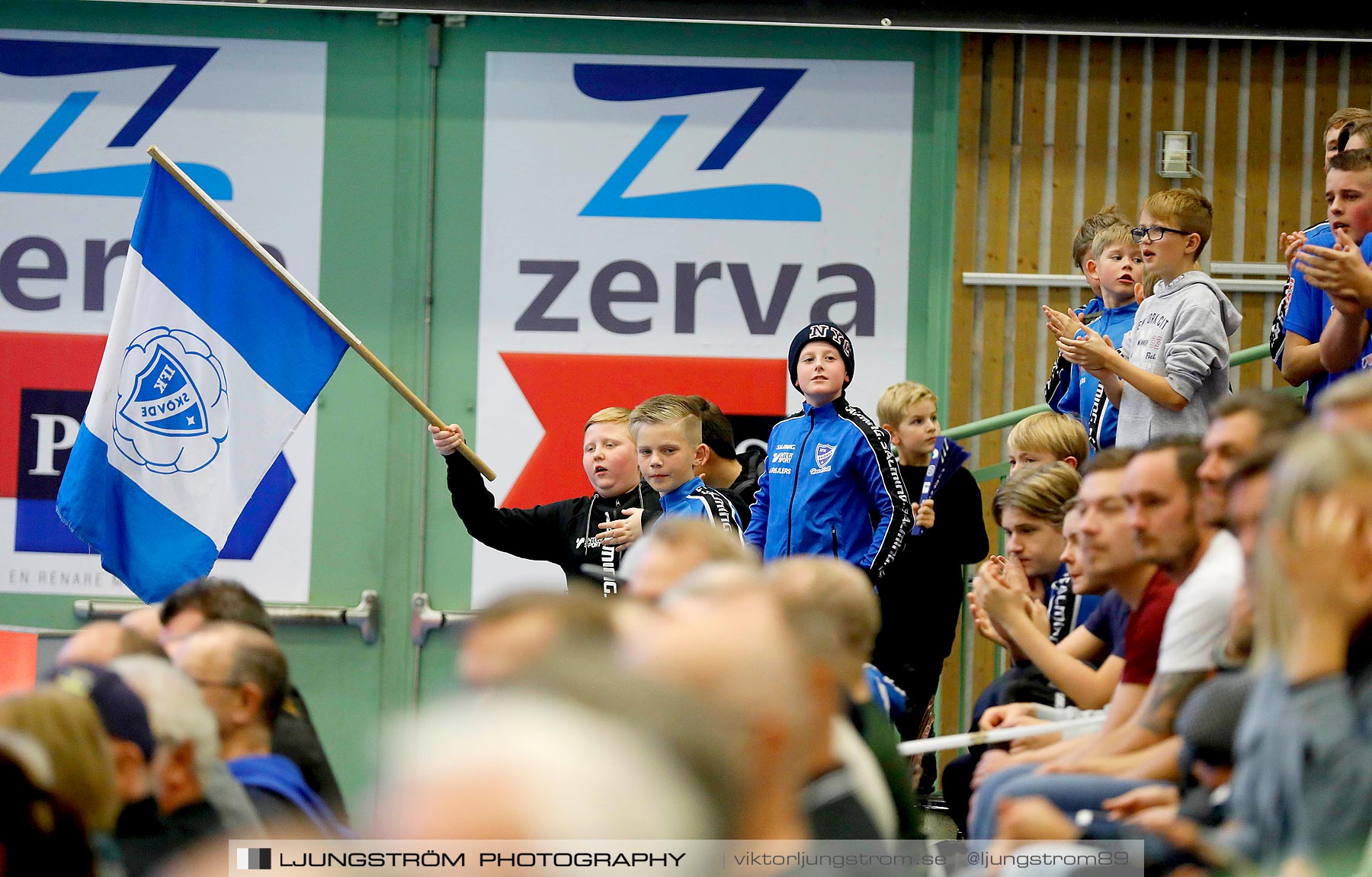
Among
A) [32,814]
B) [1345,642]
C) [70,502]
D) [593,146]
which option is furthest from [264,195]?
[1345,642]

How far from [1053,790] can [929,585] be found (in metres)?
2.89

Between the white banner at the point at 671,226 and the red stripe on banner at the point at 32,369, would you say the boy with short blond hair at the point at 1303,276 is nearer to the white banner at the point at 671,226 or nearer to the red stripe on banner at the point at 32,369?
the white banner at the point at 671,226

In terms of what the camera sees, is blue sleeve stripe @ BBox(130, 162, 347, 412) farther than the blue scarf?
Yes

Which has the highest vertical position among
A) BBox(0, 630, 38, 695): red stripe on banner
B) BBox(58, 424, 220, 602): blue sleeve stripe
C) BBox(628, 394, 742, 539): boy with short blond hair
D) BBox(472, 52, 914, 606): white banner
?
BBox(472, 52, 914, 606): white banner

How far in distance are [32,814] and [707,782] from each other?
1.17 meters

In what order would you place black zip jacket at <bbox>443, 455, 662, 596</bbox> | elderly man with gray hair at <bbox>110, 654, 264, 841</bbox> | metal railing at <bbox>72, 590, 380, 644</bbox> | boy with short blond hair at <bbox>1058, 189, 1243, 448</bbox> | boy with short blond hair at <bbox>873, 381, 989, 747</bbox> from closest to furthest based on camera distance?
1. elderly man with gray hair at <bbox>110, 654, 264, 841</bbox>
2. boy with short blond hair at <bbox>1058, 189, 1243, 448</bbox>
3. black zip jacket at <bbox>443, 455, 662, 596</bbox>
4. boy with short blond hair at <bbox>873, 381, 989, 747</bbox>
5. metal railing at <bbox>72, 590, 380, 644</bbox>

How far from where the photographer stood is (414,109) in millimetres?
7012

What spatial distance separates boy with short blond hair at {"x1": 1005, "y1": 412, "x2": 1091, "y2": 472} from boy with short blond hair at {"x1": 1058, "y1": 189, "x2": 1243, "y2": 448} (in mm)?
290

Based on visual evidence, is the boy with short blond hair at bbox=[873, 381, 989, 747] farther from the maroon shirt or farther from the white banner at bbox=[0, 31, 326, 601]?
the white banner at bbox=[0, 31, 326, 601]

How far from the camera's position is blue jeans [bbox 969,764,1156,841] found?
101 inches

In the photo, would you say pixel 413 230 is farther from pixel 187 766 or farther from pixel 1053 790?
pixel 1053 790

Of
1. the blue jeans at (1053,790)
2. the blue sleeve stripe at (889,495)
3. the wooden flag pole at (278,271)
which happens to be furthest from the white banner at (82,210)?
the blue jeans at (1053,790)

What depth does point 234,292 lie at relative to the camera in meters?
4.95

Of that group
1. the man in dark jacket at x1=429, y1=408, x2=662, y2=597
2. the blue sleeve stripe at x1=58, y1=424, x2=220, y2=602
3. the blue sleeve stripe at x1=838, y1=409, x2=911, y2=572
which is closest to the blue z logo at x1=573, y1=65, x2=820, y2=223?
the man in dark jacket at x1=429, y1=408, x2=662, y2=597
